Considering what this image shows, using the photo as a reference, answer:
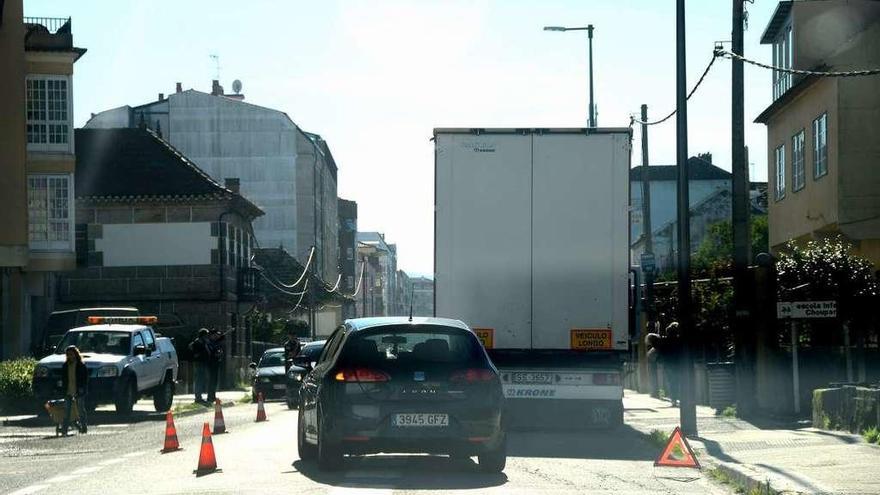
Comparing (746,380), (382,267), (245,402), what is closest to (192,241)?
(245,402)

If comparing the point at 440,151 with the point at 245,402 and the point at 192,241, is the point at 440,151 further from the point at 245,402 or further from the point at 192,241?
the point at 192,241

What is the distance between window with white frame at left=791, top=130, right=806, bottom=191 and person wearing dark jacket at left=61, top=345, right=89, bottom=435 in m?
20.1

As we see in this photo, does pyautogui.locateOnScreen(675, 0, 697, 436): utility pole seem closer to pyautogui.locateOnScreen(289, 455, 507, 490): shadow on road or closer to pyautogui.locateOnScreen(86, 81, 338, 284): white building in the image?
pyautogui.locateOnScreen(289, 455, 507, 490): shadow on road

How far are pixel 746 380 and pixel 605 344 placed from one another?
14.3ft

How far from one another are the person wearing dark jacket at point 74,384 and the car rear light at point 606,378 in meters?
8.75

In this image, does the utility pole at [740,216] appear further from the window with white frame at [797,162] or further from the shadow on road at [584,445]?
the window with white frame at [797,162]

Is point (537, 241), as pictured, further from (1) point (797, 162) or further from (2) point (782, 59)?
(2) point (782, 59)

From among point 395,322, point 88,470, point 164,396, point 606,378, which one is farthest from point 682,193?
point 164,396

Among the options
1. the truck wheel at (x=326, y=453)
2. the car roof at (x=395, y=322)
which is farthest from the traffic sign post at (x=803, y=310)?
the truck wheel at (x=326, y=453)

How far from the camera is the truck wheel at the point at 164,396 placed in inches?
1229

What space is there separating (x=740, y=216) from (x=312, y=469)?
423 inches

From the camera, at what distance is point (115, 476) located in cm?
1455

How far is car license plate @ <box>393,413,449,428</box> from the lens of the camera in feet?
44.8

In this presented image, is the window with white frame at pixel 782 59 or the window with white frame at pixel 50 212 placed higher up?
the window with white frame at pixel 782 59
